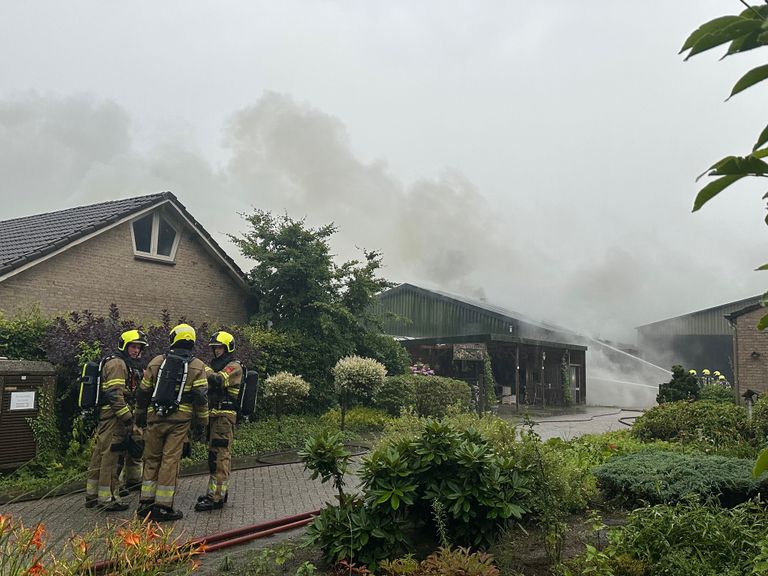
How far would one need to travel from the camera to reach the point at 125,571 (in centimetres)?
321

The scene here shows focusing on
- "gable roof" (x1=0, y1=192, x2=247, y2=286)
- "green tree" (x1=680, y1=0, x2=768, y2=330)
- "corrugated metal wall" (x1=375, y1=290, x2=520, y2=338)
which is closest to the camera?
"green tree" (x1=680, y1=0, x2=768, y2=330)

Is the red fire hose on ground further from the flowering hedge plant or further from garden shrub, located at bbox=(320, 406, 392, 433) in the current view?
garden shrub, located at bbox=(320, 406, 392, 433)

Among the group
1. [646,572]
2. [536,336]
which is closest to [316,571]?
[646,572]

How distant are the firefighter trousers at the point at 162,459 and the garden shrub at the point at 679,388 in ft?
41.4

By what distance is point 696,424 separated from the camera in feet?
31.3

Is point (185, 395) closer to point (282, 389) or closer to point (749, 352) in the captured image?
point (282, 389)

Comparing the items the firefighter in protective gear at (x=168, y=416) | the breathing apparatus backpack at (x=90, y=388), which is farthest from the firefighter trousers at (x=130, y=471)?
the firefighter in protective gear at (x=168, y=416)

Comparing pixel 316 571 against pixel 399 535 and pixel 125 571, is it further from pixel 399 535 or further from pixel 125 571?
pixel 125 571

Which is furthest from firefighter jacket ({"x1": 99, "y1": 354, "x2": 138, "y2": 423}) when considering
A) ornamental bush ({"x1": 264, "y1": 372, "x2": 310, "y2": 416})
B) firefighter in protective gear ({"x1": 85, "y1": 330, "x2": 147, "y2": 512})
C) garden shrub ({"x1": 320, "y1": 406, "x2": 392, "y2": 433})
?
garden shrub ({"x1": 320, "y1": 406, "x2": 392, "y2": 433})

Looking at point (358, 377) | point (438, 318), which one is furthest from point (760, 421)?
point (438, 318)

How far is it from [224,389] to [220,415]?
12.0 inches

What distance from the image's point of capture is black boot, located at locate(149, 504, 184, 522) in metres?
6.24

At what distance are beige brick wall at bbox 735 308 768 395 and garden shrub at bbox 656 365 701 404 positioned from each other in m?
5.73

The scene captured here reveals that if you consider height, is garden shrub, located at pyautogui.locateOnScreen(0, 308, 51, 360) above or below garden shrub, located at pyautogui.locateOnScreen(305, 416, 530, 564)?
above
